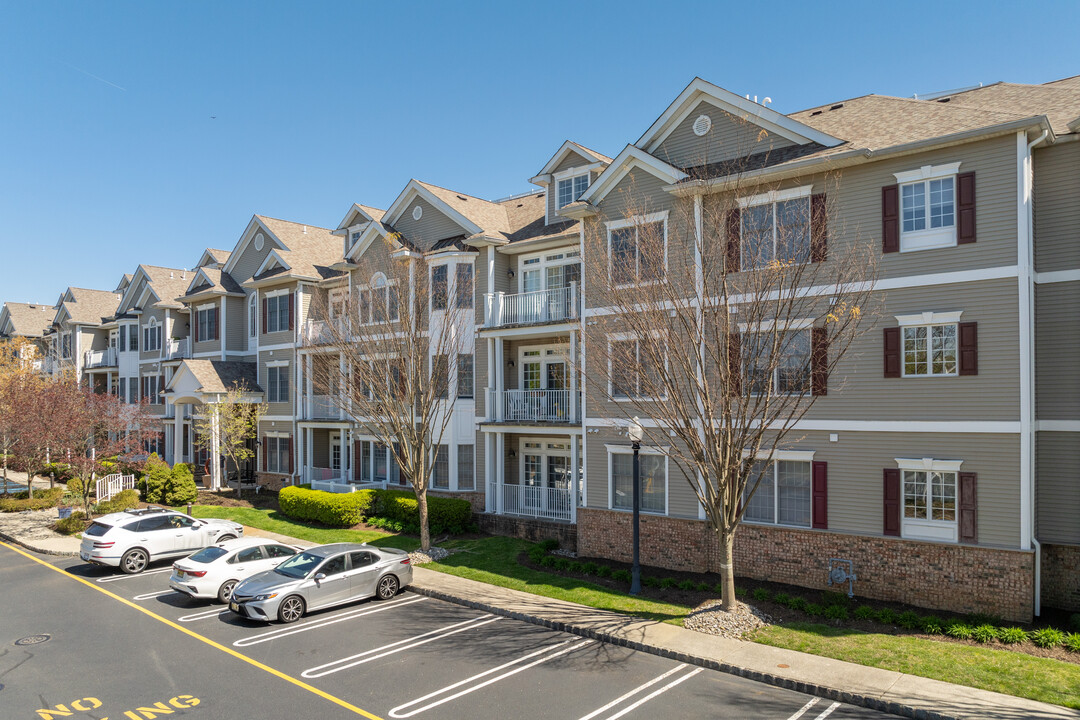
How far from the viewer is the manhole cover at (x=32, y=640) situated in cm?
1293

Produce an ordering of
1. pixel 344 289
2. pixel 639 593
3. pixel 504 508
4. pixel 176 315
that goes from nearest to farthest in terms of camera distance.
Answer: pixel 639 593 < pixel 504 508 < pixel 344 289 < pixel 176 315

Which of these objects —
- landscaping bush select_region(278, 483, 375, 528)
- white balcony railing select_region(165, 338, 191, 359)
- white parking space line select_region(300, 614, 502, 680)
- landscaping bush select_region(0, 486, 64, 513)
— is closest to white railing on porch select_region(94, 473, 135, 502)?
landscaping bush select_region(0, 486, 64, 513)

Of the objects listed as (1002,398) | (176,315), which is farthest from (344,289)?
(1002,398)

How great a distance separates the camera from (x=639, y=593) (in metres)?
15.8

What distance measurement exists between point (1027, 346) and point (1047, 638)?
18.6 ft

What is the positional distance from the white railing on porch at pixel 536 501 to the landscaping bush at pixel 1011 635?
38.2 ft

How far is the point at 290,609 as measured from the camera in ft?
46.6

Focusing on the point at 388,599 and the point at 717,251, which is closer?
the point at 717,251

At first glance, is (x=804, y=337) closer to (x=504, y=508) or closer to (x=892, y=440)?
(x=892, y=440)

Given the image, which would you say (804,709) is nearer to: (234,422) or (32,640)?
(32,640)

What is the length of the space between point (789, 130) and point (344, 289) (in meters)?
19.6

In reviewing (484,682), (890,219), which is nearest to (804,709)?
(484,682)

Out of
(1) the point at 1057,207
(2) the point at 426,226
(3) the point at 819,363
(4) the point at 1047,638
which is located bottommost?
(4) the point at 1047,638

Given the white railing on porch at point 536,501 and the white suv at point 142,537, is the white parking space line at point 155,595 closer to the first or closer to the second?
the white suv at point 142,537
